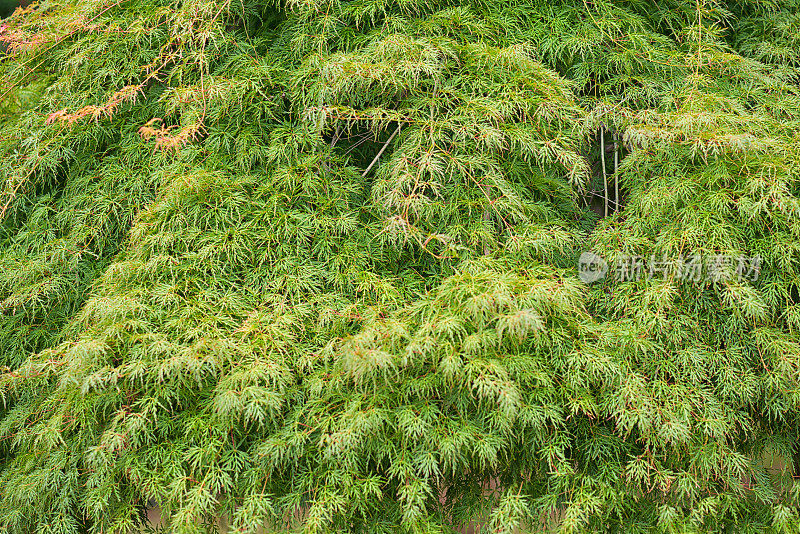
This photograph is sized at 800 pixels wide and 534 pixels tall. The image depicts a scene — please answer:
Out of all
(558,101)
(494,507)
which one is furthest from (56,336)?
(558,101)

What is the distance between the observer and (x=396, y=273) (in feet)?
7.20

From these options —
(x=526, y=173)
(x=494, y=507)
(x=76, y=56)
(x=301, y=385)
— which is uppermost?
(x=76, y=56)

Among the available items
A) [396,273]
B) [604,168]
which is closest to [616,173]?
[604,168]

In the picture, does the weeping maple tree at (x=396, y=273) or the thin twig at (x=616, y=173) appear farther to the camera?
the thin twig at (x=616, y=173)

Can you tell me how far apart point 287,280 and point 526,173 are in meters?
0.85

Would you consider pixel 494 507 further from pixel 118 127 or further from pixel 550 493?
pixel 118 127

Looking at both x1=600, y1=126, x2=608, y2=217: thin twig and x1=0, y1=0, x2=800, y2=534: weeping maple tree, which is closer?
x1=0, y1=0, x2=800, y2=534: weeping maple tree

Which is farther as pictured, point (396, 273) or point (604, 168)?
point (604, 168)

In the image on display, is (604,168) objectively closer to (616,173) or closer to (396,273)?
(616,173)

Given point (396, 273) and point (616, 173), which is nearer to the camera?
point (396, 273)

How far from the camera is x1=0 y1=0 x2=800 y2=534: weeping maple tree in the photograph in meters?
1.87

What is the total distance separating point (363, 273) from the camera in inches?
83.5

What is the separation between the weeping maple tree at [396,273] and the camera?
187 centimetres

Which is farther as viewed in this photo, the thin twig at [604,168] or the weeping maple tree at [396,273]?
the thin twig at [604,168]
